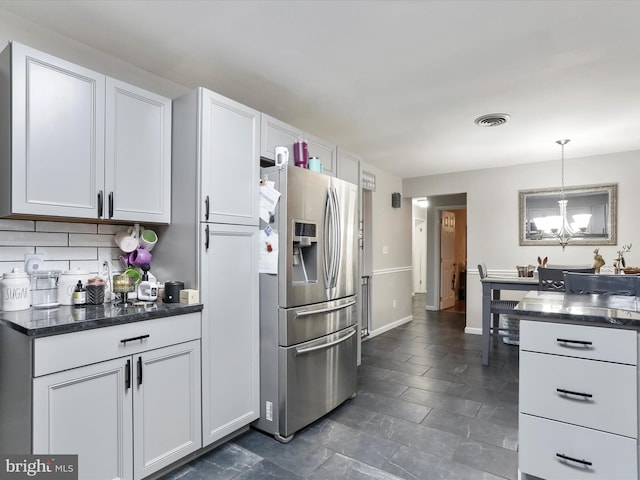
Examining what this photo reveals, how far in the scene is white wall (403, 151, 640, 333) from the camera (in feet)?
14.3

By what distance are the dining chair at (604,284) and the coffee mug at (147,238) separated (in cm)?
265

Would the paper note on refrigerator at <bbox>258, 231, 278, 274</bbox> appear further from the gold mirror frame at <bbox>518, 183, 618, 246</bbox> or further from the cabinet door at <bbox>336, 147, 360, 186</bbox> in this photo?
the gold mirror frame at <bbox>518, 183, 618, 246</bbox>

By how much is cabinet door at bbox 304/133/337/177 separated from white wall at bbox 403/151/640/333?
301cm

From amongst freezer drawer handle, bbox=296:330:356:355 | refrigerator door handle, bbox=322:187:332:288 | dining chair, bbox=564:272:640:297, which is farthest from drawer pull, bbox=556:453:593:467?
refrigerator door handle, bbox=322:187:332:288

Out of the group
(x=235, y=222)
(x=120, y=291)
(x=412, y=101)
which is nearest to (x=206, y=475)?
(x=120, y=291)

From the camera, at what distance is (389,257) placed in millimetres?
5547

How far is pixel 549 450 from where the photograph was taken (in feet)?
5.34

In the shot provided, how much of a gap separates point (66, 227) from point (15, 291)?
1.47 feet

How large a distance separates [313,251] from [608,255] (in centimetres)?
417

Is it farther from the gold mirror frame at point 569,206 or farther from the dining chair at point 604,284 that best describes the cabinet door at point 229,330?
the gold mirror frame at point 569,206

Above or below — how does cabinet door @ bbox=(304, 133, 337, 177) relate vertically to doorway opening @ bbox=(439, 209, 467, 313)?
above

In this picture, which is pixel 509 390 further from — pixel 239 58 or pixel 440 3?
pixel 239 58

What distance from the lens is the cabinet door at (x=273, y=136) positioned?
2.48 meters

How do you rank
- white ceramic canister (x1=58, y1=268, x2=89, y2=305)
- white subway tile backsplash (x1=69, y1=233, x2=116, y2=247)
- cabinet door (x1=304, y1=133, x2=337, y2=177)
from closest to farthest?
white ceramic canister (x1=58, y1=268, x2=89, y2=305) → white subway tile backsplash (x1=69, y1=233, x2=116, y2=247) → cabinet door (x1=304, y1=133, x2=337, y2=177)
